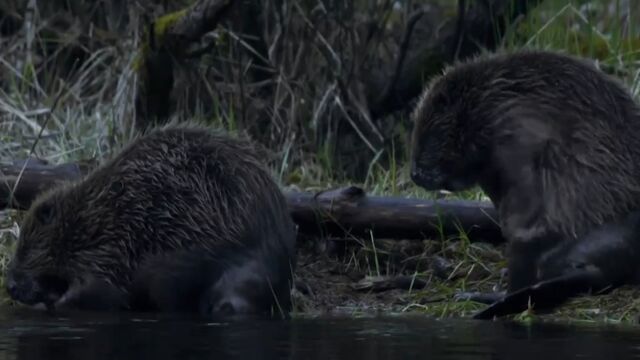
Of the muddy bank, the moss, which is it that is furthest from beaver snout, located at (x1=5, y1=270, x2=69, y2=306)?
the moss

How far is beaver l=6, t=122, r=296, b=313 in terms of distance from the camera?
635 cm

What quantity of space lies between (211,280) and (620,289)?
5.21ft

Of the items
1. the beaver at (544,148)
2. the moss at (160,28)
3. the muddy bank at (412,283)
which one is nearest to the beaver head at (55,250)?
the muddy bank at (412,283)

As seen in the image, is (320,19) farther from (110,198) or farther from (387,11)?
(110,198)

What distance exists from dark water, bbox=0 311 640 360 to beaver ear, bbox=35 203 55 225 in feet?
2.07

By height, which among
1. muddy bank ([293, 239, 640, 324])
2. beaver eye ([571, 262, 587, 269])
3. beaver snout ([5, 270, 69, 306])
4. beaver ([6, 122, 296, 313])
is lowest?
muddy bank ([293, 239, 640, 324])

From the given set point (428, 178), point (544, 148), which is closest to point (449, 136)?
point (428, 178)

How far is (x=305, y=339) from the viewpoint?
5312 millimetres

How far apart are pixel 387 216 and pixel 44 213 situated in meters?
1.46

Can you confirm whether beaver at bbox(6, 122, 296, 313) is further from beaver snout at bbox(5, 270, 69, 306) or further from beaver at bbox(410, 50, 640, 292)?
beaver at bbox(410, 50, 640, 292)

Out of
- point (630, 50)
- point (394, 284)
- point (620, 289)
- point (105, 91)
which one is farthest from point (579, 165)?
point (105, 91)

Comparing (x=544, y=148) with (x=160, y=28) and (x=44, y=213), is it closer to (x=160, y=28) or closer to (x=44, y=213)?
(x=44, y=213)

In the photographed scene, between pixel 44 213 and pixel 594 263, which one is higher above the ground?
pixel 44 213

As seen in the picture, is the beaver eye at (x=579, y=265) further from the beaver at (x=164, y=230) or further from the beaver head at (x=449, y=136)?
the beaver at (x=164, y=230)
